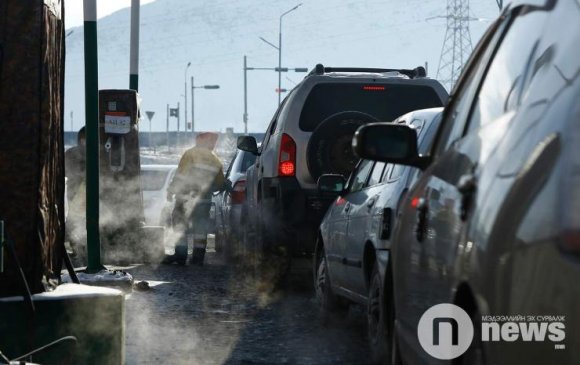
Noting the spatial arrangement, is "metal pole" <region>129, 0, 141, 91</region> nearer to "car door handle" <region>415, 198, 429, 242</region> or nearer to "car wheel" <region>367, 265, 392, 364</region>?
Result: "car wheel" <region>367, 265, 392, 364</region>

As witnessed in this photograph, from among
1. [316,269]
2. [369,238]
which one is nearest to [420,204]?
[369,238]

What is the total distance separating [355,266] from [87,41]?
3.95 m

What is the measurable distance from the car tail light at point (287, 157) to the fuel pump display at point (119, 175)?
12.6 ft

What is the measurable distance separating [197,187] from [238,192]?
2.28 feet

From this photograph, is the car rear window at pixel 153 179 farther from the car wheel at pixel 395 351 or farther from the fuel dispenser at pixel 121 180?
the car wheel at pixel 395 351

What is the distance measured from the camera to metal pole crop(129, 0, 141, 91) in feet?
63.6

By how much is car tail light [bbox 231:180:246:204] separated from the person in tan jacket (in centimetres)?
33

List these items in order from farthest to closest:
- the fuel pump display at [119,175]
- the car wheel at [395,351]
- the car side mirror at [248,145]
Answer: the fuel pump display at [119,175] → the car side mirror at [248,145] → the car wheel at [395,351]

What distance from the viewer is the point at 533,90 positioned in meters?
3.78

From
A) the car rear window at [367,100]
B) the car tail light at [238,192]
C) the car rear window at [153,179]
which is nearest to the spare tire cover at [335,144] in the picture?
the car rear window at [367,100]

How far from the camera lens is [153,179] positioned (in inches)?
921

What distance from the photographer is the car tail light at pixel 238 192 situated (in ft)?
57.5

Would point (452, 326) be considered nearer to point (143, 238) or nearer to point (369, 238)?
point (369, 238)

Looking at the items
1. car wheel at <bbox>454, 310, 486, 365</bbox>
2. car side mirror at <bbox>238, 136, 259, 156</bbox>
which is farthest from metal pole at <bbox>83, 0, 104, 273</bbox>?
car wheel at <bbox>454, 310, 486, 365</bbox>
